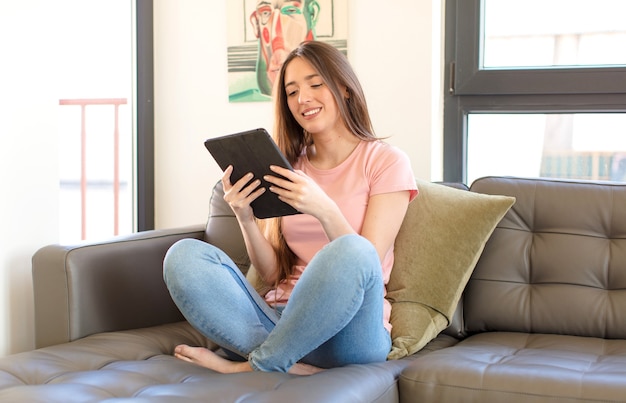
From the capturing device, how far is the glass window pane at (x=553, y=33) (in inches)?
113

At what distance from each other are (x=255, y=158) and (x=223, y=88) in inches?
52.0

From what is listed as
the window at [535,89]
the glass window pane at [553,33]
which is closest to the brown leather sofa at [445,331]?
the window at [535,89]

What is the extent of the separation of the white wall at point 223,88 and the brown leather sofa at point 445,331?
0.58 m

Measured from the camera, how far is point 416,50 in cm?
292

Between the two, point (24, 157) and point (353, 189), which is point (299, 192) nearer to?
point (353, 189)

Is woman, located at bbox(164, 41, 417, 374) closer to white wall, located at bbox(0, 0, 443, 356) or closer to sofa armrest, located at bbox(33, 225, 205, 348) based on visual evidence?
sofa armrest, located at bbox(33, 225, 205, 348)

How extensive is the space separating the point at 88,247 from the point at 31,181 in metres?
0.33

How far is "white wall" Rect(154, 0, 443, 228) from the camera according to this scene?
293cm

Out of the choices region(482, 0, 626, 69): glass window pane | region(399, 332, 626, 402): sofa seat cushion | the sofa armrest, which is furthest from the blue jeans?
region(482, 0, 626, 69): glass window pane

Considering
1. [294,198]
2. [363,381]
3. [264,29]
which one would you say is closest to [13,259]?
[294,198]

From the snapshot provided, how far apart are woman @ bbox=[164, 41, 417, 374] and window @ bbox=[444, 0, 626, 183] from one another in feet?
2.81

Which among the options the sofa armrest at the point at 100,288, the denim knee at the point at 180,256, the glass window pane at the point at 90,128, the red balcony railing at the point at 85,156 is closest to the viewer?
the denim knee at the point at 180,256

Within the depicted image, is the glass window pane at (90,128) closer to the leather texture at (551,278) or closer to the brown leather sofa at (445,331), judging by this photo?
Answer: the brown leather sofa at (445,331)

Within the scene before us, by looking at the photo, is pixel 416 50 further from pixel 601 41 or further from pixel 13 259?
pixel 13 259
